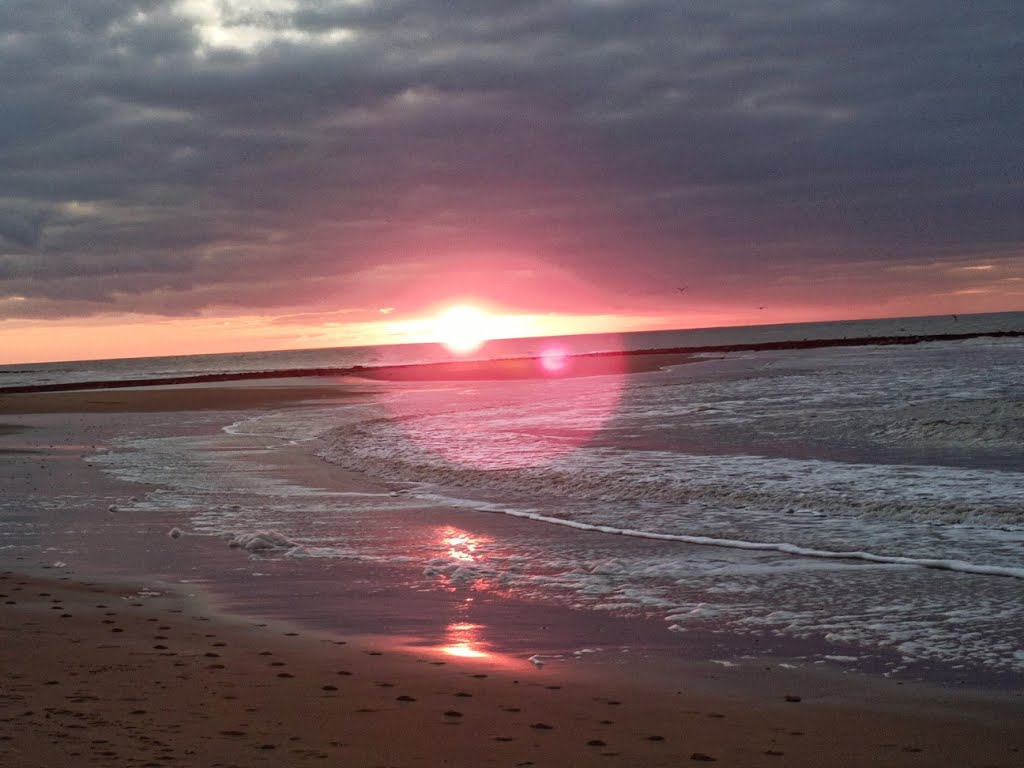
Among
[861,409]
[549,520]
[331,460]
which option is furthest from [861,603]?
[861,409]

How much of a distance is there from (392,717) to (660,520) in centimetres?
856

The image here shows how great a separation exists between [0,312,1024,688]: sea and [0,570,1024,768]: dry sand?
3.41ft

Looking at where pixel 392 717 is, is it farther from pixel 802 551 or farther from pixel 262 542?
pixel 802 551

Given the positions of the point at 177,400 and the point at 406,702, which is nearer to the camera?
the point at 406,702

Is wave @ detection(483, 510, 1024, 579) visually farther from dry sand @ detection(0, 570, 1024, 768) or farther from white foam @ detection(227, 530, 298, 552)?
dry sand @ detection(0, 570, 1024, 768)

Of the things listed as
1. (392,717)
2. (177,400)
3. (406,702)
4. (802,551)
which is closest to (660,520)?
(802,551)

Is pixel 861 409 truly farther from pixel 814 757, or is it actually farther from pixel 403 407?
pixel 814 757

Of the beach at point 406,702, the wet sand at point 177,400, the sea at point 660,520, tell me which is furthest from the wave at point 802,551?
the wet sand at point 177,400

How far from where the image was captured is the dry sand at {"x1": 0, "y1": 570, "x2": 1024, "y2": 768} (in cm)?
525

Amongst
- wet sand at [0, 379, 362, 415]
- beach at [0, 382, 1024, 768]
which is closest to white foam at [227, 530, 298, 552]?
beach at [0, 382, 1024, 768]

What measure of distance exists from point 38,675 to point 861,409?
25.3 meters

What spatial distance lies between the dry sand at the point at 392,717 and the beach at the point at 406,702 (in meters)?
0.02

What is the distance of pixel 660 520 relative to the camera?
14.0 metres

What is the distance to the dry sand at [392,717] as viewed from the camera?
5254 mm
